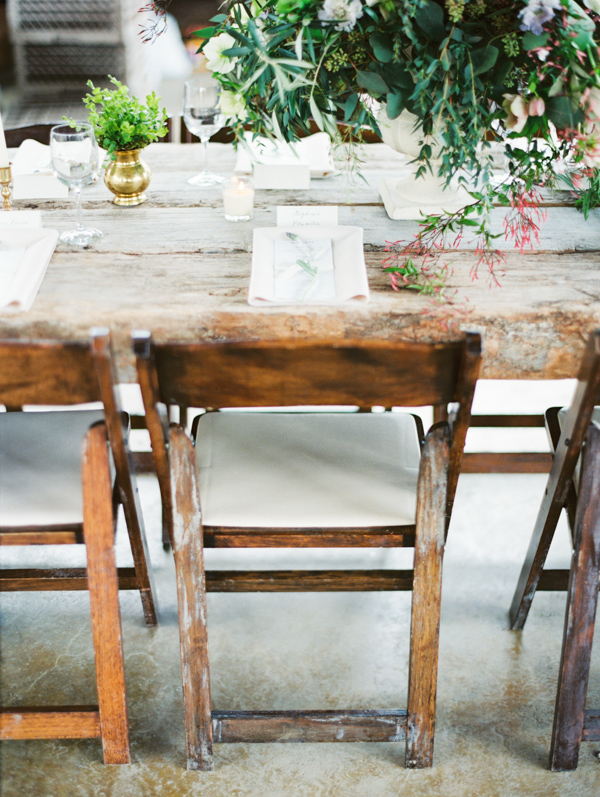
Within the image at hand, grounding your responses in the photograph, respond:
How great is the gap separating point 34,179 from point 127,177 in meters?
0.29

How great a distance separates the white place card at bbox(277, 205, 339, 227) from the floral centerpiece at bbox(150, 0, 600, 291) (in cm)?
17

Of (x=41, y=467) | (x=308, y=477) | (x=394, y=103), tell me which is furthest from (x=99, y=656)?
(x=394, y=103)

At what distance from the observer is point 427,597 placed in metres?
1.27

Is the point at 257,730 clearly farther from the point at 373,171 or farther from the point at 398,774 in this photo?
the point at 373,171

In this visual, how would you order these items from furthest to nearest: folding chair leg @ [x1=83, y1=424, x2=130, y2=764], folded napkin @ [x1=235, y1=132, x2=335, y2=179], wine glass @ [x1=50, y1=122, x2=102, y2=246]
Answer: folded napkin @ [x1=235, y1=132, x2=335, y2=179]
wine glass @ [x1=50, y1=122, x2=102, y2=246]
folding chair leg @ [x1=83, y1=424, x2=130, y2=764]

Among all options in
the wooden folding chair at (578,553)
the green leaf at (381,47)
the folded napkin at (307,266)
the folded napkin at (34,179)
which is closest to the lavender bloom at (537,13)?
the green leaf at (381,47)

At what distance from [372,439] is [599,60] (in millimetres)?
791

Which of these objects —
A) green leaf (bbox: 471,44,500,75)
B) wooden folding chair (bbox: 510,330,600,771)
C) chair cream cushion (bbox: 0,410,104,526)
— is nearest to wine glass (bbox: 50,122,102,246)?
chair cream cushion (bbox: 0,410,104,526)

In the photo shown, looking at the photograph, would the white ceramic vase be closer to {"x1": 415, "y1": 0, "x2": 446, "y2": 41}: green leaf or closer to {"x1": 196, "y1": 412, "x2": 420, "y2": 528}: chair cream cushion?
{"x1": 415, "y1": 0, "x2": 446, "y2": 41}: green leaf

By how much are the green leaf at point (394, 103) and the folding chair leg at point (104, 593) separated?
80cm

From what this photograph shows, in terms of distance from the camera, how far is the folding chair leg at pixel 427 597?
118 cm

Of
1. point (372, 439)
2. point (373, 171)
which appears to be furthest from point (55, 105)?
point (372, 439)

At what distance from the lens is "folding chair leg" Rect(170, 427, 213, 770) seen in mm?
1188

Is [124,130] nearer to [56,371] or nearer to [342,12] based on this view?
[342,12]
